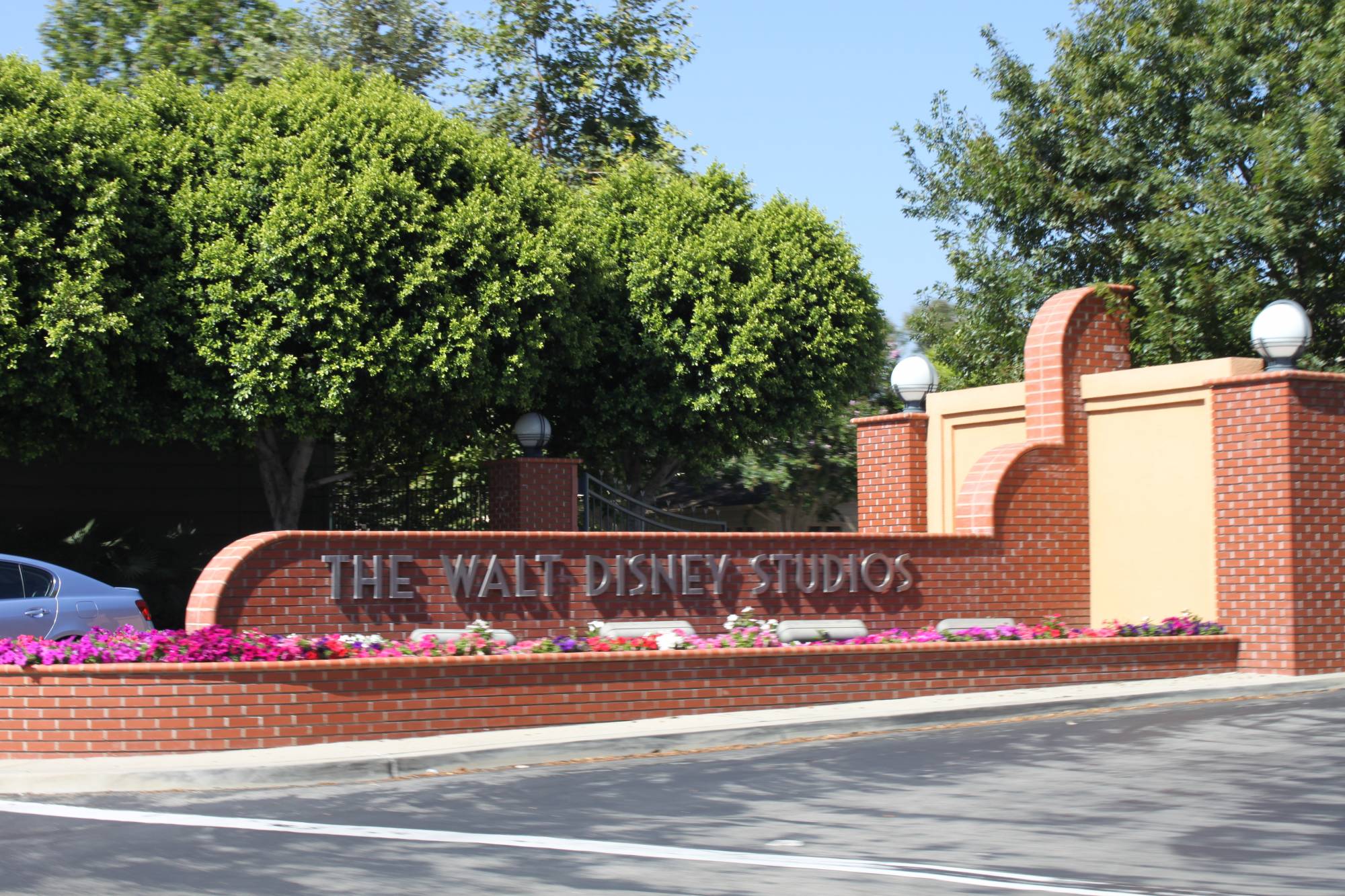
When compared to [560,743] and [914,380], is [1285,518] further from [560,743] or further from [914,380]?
[560,743]

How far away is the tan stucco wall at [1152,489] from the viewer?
16109 millimetres

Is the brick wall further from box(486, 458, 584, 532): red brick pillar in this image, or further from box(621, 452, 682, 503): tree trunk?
box(621, 452, 682, 503): tree trunk

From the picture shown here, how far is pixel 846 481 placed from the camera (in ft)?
111

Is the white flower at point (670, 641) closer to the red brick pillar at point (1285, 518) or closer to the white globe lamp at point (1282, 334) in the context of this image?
the red brick pillar at point (1285, 518)

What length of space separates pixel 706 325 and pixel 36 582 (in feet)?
41.1

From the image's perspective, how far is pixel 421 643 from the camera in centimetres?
1286

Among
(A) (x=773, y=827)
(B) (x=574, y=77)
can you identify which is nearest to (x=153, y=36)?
(B) (x=574, y=77)

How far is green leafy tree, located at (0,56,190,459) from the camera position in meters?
17.9

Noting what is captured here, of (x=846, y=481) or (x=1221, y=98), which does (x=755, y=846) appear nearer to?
(x=1221, y=98)

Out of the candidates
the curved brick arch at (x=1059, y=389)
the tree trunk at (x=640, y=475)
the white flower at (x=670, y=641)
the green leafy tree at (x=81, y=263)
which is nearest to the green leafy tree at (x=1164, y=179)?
the curved brick arch at (x=1059, y=389)

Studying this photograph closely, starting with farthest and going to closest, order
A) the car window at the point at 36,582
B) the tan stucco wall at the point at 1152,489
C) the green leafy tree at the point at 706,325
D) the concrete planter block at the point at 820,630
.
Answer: the green leafy tree at the point at 706,325, the tan stucco wall at the point at 1152,489, the concrete planter block at the point at 820,630, the car window at the point at 36,582

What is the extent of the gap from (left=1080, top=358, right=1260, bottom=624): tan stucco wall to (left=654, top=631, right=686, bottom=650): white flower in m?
6.21

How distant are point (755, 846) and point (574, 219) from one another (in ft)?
51.4

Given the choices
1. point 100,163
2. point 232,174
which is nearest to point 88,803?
point 100,163
